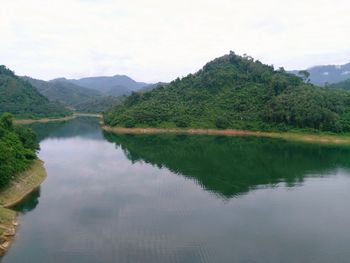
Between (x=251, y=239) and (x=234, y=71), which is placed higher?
(x=234, y=71)

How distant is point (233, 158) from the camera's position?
49750mm

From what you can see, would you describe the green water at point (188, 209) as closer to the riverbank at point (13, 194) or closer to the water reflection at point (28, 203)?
the water reflection at point (28, 203)

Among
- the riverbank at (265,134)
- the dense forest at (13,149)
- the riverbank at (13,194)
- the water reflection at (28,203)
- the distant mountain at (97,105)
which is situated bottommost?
the water reflection at (28,203)

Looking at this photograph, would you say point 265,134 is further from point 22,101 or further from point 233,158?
point 22,101

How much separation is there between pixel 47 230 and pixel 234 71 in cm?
7957

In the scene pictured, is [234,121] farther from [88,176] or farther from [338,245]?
[338,245]

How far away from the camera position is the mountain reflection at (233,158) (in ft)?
126

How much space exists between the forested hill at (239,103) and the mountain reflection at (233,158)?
8240mm

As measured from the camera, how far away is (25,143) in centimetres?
4050

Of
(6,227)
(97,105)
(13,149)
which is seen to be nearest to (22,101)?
(97,105)

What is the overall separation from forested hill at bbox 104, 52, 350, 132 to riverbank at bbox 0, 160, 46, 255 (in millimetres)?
44747


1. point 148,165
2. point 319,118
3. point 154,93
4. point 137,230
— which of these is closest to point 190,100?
point 154,93

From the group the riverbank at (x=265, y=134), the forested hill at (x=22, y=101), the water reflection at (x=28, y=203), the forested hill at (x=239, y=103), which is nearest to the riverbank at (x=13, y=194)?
the water reflection at (x=28, y=203)

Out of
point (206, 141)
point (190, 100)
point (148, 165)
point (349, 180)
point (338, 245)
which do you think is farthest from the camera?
point (190, 100)
